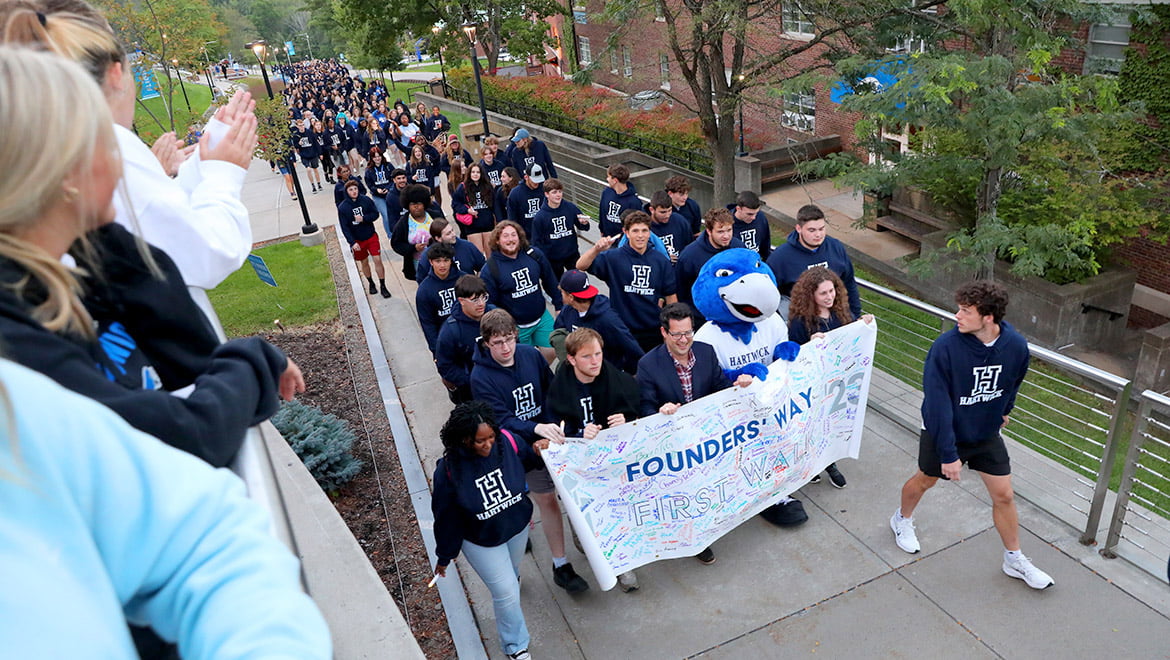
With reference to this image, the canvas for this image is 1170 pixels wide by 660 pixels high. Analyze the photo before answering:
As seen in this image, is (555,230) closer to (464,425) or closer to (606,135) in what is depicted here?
(464,425)

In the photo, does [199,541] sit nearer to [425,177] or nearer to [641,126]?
[425,177]

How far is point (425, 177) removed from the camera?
46.9 ft

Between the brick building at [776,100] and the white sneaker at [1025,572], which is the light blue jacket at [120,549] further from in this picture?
the brick building at [776,100]

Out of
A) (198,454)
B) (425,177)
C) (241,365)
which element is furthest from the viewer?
(425,177)

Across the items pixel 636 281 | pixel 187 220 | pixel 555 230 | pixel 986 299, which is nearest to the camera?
pixel 187 220

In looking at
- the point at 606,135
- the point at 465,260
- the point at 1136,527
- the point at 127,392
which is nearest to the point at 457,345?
the point at 465,260

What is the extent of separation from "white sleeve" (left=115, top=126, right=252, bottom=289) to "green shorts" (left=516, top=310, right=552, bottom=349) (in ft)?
20.4

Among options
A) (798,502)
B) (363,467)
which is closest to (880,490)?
(798,502)

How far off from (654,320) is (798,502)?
2261 mm

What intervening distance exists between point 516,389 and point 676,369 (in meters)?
1.15

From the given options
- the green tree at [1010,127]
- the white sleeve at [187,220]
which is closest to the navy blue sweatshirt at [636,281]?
the green tree at [1010,127]

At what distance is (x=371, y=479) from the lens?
757 cm

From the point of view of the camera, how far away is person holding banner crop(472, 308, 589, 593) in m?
5.45

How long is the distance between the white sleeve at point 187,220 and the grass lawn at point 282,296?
10.5m
